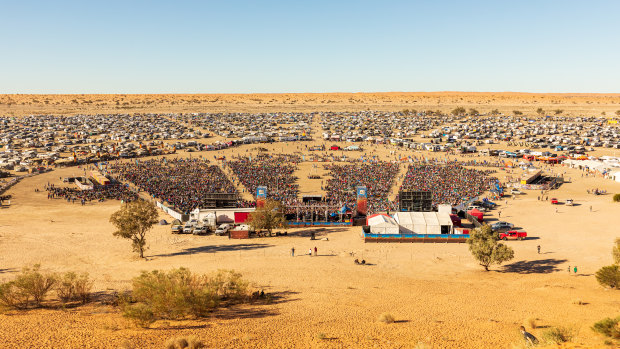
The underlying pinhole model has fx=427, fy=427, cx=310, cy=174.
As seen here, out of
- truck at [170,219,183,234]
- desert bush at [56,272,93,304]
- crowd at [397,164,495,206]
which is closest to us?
desert bush at [56,272,93,304]

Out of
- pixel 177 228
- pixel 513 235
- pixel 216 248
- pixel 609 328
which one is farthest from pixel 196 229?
pixel 609 328

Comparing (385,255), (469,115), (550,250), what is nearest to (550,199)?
(550,250)

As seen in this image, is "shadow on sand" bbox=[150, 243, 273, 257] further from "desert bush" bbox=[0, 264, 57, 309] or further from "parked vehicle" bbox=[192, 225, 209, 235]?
"desert bush" bbox=[0, 264, 57, 309]

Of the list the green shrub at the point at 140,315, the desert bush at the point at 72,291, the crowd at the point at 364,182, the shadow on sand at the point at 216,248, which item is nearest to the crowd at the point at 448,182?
the crowd at the point at 364,182

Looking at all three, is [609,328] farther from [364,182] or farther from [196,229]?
[364,182]

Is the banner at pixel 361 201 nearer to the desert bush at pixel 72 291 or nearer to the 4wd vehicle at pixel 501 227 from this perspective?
the 4wd vehicle at pixel 501 227

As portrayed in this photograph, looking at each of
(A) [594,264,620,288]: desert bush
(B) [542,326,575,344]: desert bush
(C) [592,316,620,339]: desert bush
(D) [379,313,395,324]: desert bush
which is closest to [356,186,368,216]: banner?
(A) [594,264,620,288]: desert bush

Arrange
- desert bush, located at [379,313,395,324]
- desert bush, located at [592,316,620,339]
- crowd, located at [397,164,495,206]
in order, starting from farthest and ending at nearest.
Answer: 1. crowd, located at [397,164,495,206]
2. desert bush, located at [379,313,395,324]
3. desert bush, located at [592,316,620,339]
